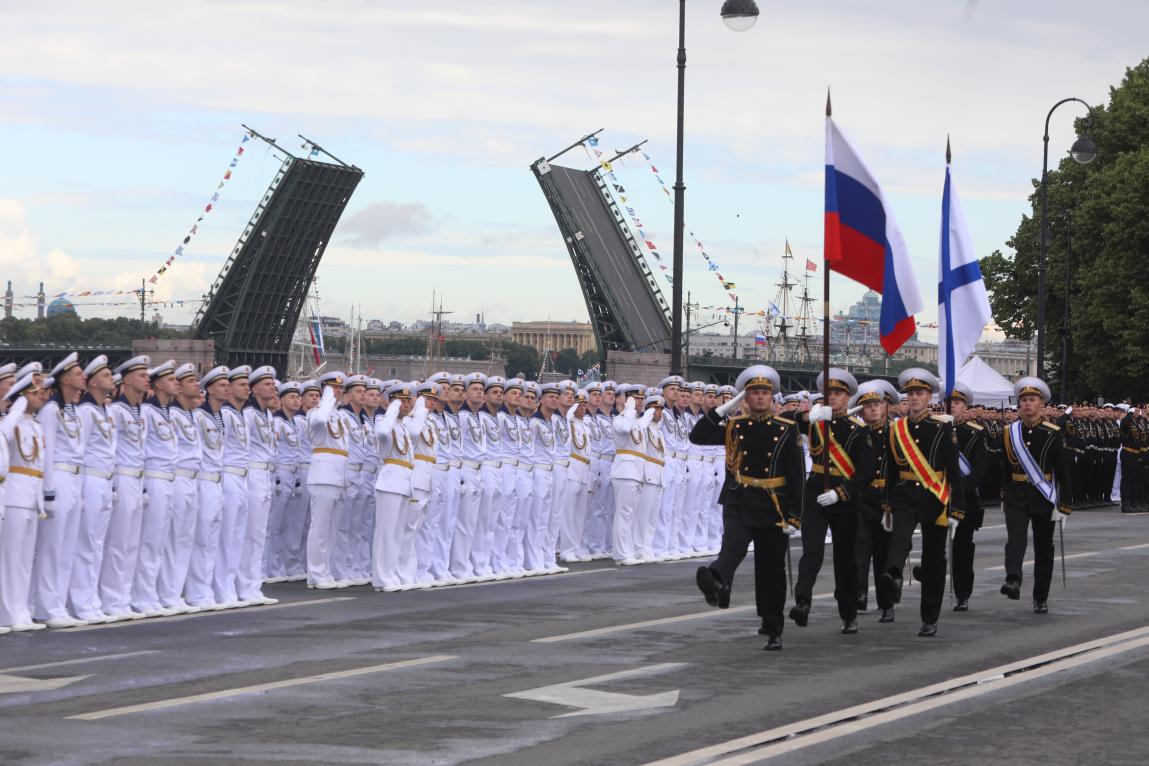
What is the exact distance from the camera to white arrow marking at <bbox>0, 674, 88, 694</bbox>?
9.71 meters

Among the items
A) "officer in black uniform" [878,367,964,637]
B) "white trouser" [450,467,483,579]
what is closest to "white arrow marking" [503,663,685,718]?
"officer in black uniform" [878,367,964,637]

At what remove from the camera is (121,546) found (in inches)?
547

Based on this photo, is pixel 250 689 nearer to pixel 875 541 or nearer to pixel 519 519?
pixel 875 541

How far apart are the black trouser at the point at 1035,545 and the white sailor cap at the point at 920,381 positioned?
166 cm

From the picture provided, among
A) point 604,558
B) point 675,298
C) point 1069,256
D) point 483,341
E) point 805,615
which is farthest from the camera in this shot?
point 483,341

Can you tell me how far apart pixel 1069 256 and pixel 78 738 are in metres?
48.8

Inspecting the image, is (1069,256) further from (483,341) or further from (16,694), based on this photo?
(483,341)

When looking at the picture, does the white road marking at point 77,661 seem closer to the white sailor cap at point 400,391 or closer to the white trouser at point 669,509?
the white sailor cap at point 400,391

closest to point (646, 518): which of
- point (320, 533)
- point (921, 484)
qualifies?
point (320, 533)

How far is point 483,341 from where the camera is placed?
19250 centimetres

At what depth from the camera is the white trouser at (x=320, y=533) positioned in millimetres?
16438

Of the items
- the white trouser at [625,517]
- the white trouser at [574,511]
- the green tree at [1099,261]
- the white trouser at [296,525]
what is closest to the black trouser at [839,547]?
the white trouser at [296,525]

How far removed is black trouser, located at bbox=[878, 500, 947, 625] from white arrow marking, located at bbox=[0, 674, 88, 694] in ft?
19.0

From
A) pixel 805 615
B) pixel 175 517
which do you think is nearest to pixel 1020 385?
pixel 805 615
